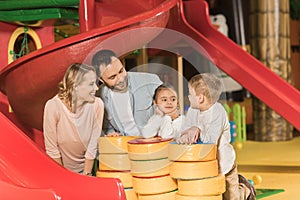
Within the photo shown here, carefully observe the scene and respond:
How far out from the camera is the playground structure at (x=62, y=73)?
107cm

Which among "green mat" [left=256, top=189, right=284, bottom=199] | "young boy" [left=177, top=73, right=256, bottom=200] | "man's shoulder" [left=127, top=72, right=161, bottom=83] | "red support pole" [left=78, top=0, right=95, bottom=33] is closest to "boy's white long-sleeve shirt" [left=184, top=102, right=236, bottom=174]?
"young boy" [left=177, top=73, right=256, bottom=200]

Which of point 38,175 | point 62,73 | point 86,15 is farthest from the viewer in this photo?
point 86,15

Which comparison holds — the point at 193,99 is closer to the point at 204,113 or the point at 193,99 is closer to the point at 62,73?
the point at 204,113

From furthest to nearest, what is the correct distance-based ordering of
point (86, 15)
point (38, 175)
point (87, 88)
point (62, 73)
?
point (86, 15)
point (62, 73)
point (87, 88)
point (38, 175)

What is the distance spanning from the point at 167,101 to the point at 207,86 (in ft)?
0.33

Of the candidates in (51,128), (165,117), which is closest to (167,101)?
(165,117)

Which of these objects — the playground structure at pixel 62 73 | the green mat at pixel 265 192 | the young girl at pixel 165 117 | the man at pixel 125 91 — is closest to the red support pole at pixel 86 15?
the playground structure at pixel 62 73

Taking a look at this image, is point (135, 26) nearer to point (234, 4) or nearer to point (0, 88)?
point (0, 88)

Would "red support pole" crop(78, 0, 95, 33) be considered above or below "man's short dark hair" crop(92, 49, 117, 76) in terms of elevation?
above

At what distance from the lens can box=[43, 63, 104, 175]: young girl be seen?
3.95ft

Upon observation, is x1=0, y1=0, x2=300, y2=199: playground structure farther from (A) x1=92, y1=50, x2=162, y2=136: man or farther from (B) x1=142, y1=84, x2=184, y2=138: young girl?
(B) x1=142, y1=84, x2=184, y2=138: young girl

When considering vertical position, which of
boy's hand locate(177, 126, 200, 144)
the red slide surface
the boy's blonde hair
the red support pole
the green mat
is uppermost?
the red support pole

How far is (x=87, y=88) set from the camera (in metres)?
1.20

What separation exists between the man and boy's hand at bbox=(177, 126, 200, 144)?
0.09 metres
